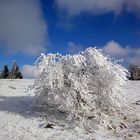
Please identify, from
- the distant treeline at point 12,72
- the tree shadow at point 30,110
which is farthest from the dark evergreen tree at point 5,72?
the tree shadow at point 30,110

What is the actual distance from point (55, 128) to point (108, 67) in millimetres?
2850

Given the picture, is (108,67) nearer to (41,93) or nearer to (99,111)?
(99,111)

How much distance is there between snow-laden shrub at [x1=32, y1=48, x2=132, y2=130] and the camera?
1171 cm

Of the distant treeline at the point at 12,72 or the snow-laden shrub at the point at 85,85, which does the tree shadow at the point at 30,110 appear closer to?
the snow-laden shrub at the point at 85,85

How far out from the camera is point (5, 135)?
1070cm

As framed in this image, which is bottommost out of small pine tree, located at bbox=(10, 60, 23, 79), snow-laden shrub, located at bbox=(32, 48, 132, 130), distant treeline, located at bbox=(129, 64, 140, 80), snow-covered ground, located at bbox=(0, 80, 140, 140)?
snow-covered ground, located at bbox=(0, 80, 140, 140)

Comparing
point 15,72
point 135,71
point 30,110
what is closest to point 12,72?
point 15,72

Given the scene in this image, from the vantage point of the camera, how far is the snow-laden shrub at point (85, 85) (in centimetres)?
1171

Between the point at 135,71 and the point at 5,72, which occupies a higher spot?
the point at 5,72

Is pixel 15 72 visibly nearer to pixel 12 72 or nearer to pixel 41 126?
pixel 12 72

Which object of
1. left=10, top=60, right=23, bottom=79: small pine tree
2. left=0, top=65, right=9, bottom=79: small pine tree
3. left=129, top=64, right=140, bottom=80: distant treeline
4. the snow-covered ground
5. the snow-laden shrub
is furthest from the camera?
left=0, top=65, right=9, bottom=79: small pine tree

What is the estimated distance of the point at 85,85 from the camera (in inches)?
469

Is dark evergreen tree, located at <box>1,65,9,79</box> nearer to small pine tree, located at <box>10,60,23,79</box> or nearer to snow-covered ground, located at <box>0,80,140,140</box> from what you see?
small pine tree, located at <box>10,60,23,79</box>

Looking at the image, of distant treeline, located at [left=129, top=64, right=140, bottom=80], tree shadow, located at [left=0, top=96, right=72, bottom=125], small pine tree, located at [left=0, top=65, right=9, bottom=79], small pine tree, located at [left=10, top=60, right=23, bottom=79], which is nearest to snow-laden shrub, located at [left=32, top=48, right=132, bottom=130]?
tree shadow, located at [left=0, top=96, right=72, bottom=125]
